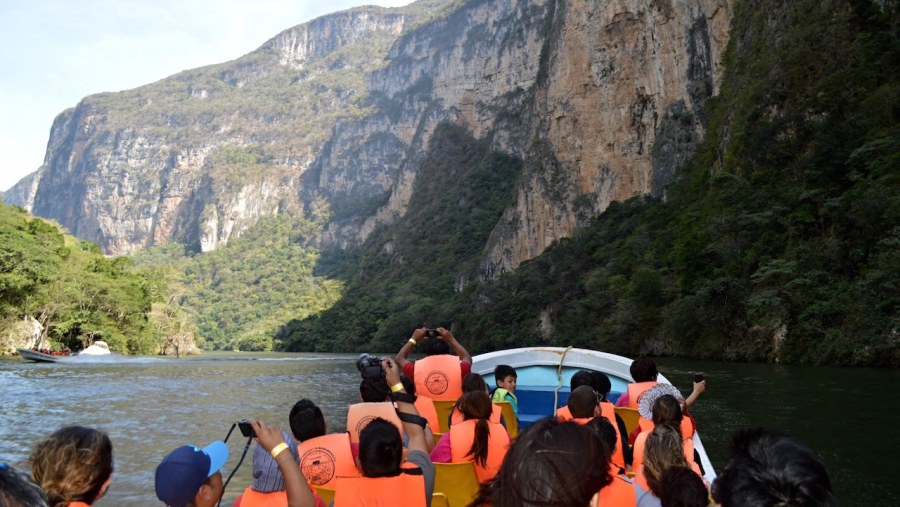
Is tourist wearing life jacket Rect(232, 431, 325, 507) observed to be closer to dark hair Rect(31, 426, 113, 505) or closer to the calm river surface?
dark hair Rect(31, 426, 113, 505)

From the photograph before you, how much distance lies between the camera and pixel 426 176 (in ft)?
390

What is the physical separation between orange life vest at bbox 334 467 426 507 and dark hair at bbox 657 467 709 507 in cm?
112

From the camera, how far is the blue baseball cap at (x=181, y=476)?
2.70m

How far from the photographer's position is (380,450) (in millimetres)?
3188

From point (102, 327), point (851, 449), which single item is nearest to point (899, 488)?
point (851, 449)

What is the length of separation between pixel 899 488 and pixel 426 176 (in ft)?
371

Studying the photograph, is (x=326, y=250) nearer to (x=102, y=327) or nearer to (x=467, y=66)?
(x=467, y=66)

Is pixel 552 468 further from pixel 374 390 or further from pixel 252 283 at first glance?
pixel 252 283

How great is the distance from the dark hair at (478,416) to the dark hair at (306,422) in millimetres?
861

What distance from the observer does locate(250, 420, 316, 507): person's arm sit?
304 cm

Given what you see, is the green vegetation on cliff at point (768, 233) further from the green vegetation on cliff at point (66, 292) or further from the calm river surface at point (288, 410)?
the green vegetation on cliff at point (66, 292)

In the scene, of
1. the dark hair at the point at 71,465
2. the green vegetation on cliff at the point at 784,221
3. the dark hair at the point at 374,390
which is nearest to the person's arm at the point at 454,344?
the dark hair at the point at 374,390

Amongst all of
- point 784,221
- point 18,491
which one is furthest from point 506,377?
point 784,221

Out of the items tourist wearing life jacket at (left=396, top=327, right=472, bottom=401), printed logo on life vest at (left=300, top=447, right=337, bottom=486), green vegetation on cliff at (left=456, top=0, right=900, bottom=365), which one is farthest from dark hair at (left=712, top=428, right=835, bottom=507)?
green vegetation on cliff at (left=456, top=0, right=900, bottom=365)
